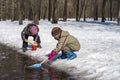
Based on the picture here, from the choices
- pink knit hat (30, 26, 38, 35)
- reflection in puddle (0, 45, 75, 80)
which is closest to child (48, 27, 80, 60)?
reflection in puddle (0, 45, 75, 80)

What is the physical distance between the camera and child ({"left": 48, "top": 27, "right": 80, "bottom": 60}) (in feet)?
39.7

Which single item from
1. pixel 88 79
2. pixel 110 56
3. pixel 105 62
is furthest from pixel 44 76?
pixel 110 56

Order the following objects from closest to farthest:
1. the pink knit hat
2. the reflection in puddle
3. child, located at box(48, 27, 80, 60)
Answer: the reflection in puddle < child, located at box(48, 27, 80, 60) < the pink knit hat

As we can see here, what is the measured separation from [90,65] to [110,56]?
147cm

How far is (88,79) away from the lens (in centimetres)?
972

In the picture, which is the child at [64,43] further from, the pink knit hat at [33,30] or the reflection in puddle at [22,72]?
the pink knit hat at [33,30]

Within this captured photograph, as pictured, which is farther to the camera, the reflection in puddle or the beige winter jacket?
the beige winter jacket

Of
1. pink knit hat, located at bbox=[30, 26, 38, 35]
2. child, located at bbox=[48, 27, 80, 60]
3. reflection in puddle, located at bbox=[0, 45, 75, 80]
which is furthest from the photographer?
pink knit hat, located at bbox=[30, 26, 38, 35]

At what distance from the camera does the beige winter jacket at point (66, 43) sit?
1219cm

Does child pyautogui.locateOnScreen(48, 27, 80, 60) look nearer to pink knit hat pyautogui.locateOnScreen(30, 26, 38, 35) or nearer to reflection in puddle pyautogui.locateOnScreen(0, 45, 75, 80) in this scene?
reflection in puddle pyautogui.locateOnScreen(0, 45, 75, 80)

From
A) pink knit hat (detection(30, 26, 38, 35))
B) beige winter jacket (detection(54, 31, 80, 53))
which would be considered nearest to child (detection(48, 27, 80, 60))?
beige winter jacket (detection(54, 31, 80, 53))

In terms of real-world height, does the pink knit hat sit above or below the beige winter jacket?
above

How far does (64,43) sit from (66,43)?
8.0 inches

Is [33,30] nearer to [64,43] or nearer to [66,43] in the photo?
[66,43]
